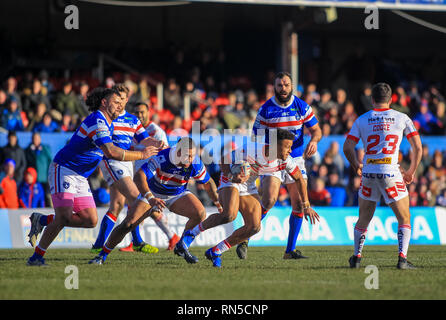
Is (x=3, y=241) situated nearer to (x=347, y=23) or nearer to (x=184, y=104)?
(x=184, y=104)

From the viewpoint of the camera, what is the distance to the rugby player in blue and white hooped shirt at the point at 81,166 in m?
10.4

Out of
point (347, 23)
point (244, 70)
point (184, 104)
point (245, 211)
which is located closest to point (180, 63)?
point (184, 104)

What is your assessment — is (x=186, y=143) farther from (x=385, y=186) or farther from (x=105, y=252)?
(x=385, y=186)

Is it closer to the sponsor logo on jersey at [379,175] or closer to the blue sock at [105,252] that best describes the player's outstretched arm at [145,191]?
the blue sock at [105,252]

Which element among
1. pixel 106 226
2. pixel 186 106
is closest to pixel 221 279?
pixel 106 226

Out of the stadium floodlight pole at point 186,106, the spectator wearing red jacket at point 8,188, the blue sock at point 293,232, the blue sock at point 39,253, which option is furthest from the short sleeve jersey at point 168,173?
the stadium floodlight pole at point 186,106

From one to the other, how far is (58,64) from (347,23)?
12.1 metres

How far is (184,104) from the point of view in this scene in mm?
22953

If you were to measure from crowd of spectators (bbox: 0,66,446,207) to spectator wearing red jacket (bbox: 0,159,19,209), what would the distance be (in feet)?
0.07

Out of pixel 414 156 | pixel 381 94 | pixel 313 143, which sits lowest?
pixel 414 156

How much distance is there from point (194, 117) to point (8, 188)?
6.64 metres

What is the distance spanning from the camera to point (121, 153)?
10.4 m

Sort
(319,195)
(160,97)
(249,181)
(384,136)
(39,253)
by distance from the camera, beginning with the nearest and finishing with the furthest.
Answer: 1. (384,136)
2. (39,253)
3. (249,181)
4. (319,195)
5. (160,97)
